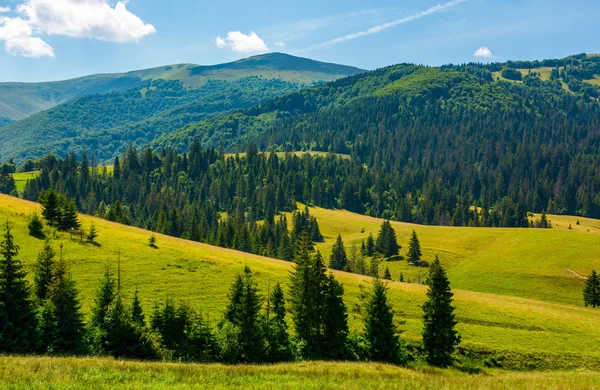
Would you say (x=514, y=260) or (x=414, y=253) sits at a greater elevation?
(x=514, y=260)

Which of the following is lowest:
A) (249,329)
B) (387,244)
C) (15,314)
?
(387,244)

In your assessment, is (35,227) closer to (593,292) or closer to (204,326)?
(204,326)

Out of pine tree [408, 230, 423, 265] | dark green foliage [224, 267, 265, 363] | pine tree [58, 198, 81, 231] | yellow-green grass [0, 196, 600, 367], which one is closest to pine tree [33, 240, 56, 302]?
yellow-green grass [0, 196, 600, 367]

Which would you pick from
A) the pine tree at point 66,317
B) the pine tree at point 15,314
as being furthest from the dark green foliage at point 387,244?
the pine tree at point 15,314

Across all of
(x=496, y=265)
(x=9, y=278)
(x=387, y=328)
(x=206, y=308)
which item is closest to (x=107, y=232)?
(x=206, y=308)

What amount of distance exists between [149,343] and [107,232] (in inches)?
2181

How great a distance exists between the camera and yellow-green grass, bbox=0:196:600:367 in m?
58.7

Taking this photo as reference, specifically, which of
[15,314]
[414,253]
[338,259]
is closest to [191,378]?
[15,314]

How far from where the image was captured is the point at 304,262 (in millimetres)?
54531

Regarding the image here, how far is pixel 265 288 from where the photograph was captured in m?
71.6

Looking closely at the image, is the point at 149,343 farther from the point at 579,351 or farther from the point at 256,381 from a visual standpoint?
the point at 579,351

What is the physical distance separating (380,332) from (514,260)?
361ft

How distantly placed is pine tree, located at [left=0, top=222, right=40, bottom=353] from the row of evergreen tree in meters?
0.08

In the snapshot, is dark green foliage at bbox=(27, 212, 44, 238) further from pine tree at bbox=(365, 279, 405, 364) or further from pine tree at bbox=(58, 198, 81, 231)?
pine tree at bbox=(365, 279, 405, 364)
